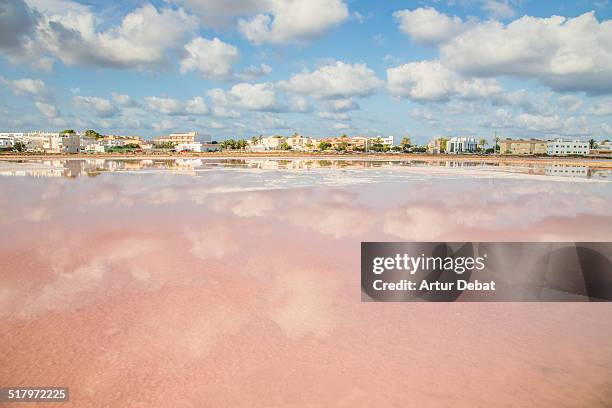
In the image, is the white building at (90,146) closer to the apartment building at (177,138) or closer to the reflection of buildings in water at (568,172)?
the apartment building at (177,138)

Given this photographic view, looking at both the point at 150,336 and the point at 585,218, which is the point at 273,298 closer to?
the point at 150,336

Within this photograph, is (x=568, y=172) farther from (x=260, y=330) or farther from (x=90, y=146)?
(x=90, y=146)

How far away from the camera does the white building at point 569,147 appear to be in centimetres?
15400

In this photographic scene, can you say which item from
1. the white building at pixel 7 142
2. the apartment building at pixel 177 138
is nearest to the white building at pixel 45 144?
the white building at pixel 7 142

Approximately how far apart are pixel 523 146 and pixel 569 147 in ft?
59.5

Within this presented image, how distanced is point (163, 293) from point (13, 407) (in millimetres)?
3243

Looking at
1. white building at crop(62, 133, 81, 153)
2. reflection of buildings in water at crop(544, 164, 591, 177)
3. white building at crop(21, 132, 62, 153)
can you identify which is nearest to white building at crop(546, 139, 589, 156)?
reflection of buildings in water at crop(544, 164, 591, 177)

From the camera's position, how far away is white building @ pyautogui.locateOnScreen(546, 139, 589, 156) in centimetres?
15400

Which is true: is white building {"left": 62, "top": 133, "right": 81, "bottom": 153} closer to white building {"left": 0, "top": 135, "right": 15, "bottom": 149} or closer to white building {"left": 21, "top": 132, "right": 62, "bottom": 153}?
white building {"left": 21, "top": 132, "right": 62, "bottom": 153}

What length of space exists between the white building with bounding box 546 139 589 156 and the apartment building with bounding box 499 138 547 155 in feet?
25.2

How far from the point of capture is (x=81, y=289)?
7.79 metres

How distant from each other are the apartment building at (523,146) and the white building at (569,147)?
25.2 ft

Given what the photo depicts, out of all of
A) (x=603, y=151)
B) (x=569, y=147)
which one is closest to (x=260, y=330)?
(x=569, y=147)

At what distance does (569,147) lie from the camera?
156m
